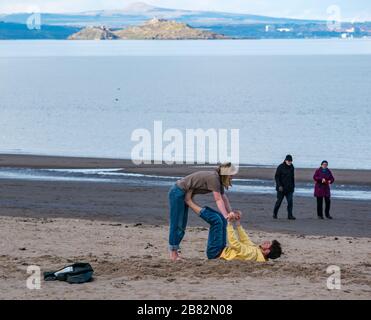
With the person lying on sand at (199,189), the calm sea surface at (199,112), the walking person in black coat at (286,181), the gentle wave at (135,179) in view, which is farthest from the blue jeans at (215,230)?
the calm sea surface at (199,112)

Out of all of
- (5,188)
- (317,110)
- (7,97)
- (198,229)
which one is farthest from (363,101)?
(198,229)

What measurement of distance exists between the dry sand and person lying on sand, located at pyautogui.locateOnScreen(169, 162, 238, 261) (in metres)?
0.55

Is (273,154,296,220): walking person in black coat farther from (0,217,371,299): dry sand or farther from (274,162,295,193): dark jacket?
(0,217,371,299): dry sand

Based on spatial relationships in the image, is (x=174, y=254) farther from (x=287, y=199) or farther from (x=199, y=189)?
(x=287, y=199)

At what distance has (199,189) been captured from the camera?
41.9ft

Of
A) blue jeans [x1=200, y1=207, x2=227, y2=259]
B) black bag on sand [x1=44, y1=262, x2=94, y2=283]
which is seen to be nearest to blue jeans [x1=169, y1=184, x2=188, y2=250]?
blue jeans [x1=200, y1=207, x2=227, y2=259]

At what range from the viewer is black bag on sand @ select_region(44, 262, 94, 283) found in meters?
11.7

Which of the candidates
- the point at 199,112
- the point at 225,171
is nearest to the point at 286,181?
the point at 225,171

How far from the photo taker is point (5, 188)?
2686 cm

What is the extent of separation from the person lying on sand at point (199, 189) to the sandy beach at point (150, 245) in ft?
1.80

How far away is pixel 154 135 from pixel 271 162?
1465cm

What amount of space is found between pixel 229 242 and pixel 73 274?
2.20m

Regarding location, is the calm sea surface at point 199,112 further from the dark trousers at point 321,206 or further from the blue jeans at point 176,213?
the blue jeans at point 176,213

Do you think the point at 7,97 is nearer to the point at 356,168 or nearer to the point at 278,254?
the point at 356,168
